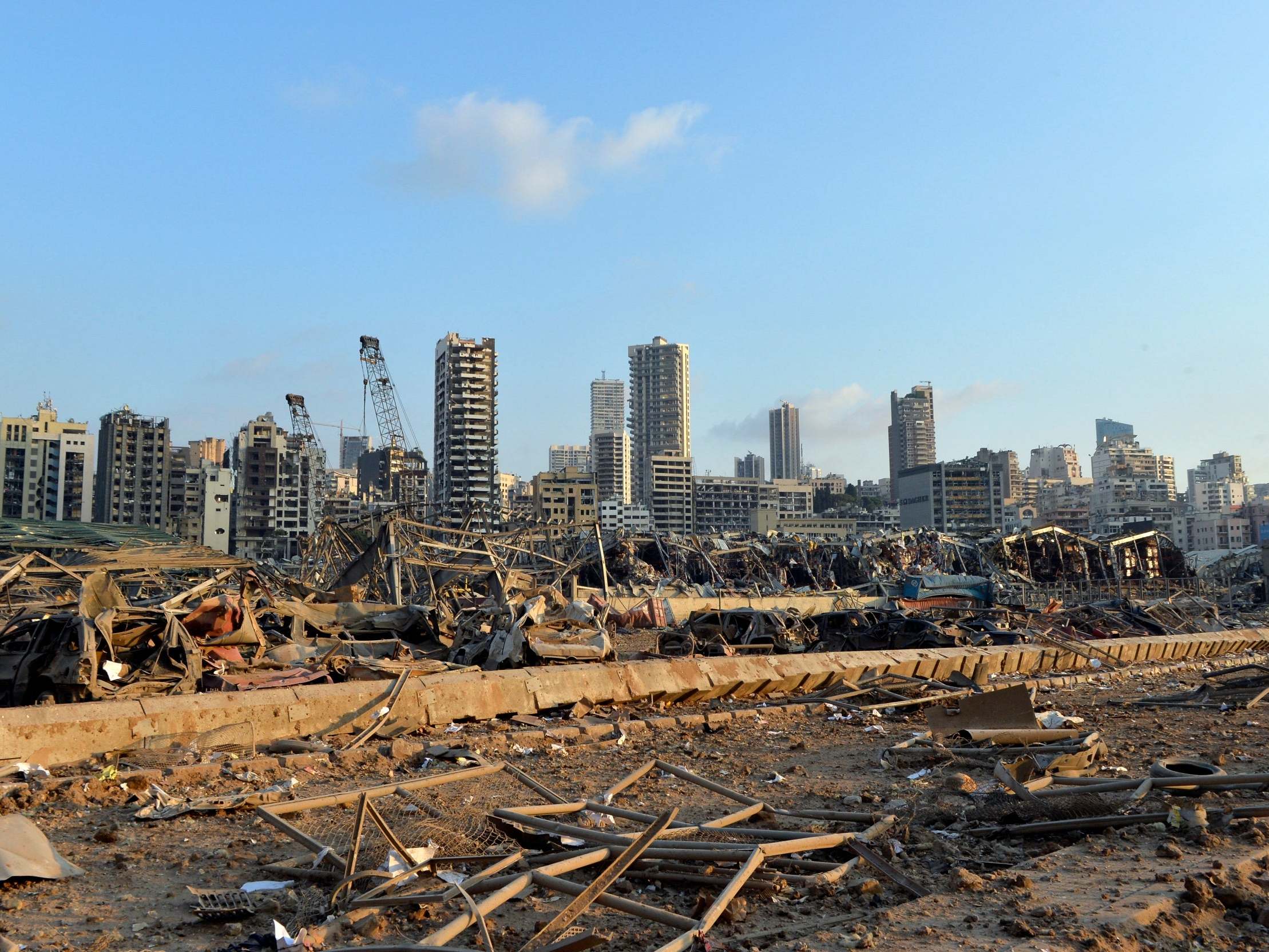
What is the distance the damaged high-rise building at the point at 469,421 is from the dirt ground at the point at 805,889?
14170 cm

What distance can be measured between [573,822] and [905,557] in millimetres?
42584

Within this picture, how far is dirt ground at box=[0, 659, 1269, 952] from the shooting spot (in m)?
4.04

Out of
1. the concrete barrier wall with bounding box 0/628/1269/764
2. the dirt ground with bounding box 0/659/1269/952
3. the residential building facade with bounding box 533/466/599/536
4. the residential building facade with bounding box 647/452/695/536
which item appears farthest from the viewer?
the residential building facade with bounding box 647/452/695/536

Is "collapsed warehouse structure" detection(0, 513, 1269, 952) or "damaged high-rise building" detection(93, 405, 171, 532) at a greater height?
"damaged high-rise building" detection(93, 405, 171, 532)

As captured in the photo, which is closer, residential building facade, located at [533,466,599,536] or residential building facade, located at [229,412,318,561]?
residential building facade, located at [229,412,318,561]

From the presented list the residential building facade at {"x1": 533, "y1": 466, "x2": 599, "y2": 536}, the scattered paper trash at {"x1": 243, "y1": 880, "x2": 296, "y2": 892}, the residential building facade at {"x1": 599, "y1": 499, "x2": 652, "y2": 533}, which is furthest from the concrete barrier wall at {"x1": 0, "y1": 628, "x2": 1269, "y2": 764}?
the residential building facade at {"x1": 599, "y1": 499, "x2": 652, "y2": 533}

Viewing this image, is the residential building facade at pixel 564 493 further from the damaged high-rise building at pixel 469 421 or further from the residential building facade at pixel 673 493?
the residential building facade at pixel 673 493

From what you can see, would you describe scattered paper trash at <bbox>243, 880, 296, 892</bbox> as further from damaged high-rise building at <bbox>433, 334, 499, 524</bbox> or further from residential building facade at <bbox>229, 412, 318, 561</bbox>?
damaged high-rise building at <bbox>433, 334, 499, 524</bbox>

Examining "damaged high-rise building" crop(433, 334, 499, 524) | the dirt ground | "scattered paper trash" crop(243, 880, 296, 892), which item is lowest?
the dirt ground

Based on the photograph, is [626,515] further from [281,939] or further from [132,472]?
[281,939]

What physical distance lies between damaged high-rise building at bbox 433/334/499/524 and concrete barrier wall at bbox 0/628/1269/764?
5322 inches

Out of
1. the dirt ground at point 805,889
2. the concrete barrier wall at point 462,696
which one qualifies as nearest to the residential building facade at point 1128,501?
the concrete barrier wall at point 462,696

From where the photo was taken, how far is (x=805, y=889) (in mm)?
4582

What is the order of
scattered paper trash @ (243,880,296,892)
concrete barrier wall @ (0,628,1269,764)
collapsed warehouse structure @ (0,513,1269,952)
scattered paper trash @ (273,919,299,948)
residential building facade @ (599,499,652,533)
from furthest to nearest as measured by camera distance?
1. residential building facade @ (599,499,652,533)
2. concrete barrier wall @ (0,628,1269,764)
3. scattered paper trash @ (243,880,296,892)
4. collapsed warehouse structure @ (0,513,1269,952)
5. scattered paper trash @ (273,919,299,948)
